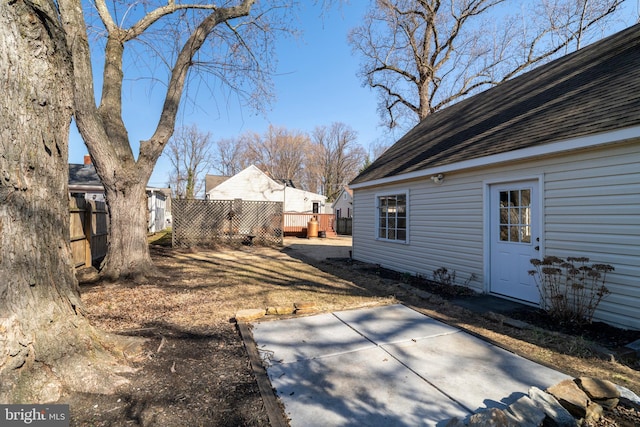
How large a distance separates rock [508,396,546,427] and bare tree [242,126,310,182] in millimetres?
41985

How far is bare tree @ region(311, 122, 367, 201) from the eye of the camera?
43.4 meters

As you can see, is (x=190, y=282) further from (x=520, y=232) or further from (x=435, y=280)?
(x=520, y=232)

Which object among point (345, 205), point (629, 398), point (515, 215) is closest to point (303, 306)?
point (629, 398)

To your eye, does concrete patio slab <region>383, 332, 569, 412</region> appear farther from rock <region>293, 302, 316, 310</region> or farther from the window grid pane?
the window grid pane

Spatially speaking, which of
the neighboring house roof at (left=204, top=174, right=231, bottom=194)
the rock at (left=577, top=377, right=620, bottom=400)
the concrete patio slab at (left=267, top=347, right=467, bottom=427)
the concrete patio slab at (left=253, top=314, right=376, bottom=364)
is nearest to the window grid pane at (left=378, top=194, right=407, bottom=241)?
the concrete patio slab at (left=253, top=314, right=376, bottom=364)

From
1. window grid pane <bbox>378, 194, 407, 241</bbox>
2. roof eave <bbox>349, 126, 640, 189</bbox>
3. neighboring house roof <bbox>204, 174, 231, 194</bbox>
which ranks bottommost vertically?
window grid pane <bbox>378, 194, 407, 241</bbox>

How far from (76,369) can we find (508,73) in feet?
64.1

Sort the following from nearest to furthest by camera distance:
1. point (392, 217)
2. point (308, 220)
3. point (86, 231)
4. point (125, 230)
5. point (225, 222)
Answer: point (125, 230), point (86, 231), point (392, 217), point (225, 222), point (308, 220)

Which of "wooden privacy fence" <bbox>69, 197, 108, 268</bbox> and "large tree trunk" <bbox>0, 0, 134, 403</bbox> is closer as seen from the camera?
"large tree trunk" <bbox>0, 0, 134, 403</bbox>

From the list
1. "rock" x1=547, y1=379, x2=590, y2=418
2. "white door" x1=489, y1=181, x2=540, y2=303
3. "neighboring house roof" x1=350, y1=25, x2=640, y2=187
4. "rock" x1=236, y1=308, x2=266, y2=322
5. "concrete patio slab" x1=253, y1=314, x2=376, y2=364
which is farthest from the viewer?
"white door" x1=489, y1=181, x2=540, y2=303

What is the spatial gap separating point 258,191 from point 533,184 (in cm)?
2224

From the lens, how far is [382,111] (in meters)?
18.9

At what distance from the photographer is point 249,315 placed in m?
4.11

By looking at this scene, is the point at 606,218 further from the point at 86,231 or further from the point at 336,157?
the point at 336,157
